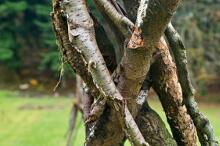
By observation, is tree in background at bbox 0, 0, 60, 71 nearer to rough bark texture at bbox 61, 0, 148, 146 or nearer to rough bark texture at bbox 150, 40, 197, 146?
rough bark texture at bbox 150, 40, 197, 146

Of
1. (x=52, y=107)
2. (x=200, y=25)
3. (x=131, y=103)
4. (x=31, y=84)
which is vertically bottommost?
(x=31, y=84)

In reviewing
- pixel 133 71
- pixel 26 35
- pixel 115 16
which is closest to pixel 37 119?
pixel 26 35

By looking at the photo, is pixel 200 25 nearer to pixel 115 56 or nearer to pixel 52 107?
pixel 52 107

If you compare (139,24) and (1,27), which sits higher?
(139,24)

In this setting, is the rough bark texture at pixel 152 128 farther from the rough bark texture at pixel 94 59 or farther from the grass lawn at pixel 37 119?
the grass lawn at pixel 37 119

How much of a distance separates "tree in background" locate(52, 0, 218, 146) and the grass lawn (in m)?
5.41

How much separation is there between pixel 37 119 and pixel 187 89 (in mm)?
8844

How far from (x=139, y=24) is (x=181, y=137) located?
0.68 m

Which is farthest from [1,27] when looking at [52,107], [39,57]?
[52,107]

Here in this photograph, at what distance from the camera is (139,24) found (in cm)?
175

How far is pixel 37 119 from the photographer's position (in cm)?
1095

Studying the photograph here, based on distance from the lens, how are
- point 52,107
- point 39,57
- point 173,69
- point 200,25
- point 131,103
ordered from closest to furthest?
1. point 131,103
2. point 173,69
3. point 52,107
4. point 200,25
5. point 39,57

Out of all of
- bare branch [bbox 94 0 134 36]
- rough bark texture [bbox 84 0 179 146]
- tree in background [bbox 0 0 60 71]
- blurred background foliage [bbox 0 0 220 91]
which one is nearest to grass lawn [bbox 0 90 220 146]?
blurred background foliage [bbox 0 0 220 91]

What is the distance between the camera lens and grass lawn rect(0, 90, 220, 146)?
347 inches
